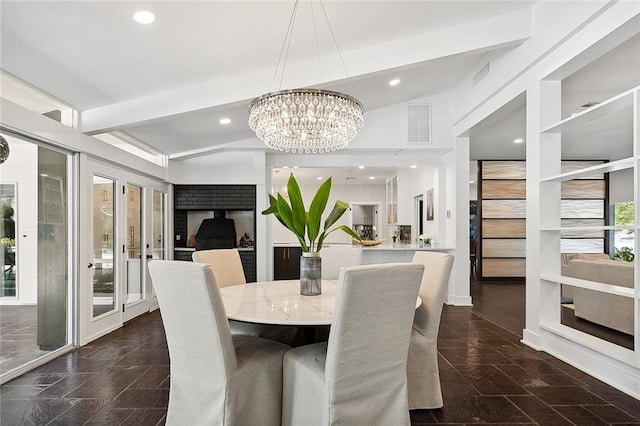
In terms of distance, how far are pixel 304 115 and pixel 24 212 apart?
3263mm

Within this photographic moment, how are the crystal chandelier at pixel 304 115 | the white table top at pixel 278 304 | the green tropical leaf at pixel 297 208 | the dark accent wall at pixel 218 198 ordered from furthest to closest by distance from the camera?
the dark accent wall at pixel 218 198 < the crystal chandelier at pixel 304 115 < the green tropical leaf at pixel 297 208 < the white table top at pixel 278 304

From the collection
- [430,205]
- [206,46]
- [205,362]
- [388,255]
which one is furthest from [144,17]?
[430,205]

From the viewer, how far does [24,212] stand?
399 cm

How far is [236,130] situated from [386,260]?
292 centimetres

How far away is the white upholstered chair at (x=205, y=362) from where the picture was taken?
177cm

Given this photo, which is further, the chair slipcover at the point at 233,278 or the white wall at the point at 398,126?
the white wall at the point at 398,126

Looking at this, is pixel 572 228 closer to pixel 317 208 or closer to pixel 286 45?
pixel 317 208

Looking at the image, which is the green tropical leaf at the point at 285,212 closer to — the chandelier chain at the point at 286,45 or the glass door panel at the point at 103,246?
the chandelier chain at the point at 286,45

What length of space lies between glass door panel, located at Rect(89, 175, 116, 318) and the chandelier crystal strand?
2120 millimetres

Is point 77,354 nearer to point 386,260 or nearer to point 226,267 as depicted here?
point 226,267

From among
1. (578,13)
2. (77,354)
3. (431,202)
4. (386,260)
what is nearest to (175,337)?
(77,354)

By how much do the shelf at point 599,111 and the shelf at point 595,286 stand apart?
129 centimetres

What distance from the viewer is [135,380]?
9.48 feet

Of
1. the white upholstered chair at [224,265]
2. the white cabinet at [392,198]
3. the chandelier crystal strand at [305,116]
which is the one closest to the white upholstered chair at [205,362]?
the white upholstered chair at [224,265]
